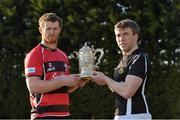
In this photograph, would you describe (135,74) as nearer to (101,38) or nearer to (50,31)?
(50,31)

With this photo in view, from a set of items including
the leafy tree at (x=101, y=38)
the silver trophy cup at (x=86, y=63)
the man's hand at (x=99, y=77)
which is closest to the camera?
the man's hand at (x=99, y=77)

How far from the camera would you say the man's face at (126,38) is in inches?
160

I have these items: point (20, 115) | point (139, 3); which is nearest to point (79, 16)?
point (139, 3)

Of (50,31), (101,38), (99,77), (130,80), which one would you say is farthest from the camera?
(101,38)

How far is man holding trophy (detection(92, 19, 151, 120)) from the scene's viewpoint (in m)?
3.97

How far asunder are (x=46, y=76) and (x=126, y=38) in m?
0.86

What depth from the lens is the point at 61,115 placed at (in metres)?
4.47

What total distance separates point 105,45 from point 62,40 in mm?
886

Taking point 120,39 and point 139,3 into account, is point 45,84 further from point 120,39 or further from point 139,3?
point 139,3

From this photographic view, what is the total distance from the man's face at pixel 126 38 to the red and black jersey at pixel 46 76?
2.30 feet

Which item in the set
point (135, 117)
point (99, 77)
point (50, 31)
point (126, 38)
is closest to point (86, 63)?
point (99, 77)

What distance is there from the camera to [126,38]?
406 centimetres

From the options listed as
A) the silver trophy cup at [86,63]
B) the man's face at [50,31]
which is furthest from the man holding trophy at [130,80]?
the man's face at [50,31]

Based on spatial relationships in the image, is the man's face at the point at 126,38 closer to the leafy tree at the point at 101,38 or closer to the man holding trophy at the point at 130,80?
the man holding trophy at the point at 130,80
